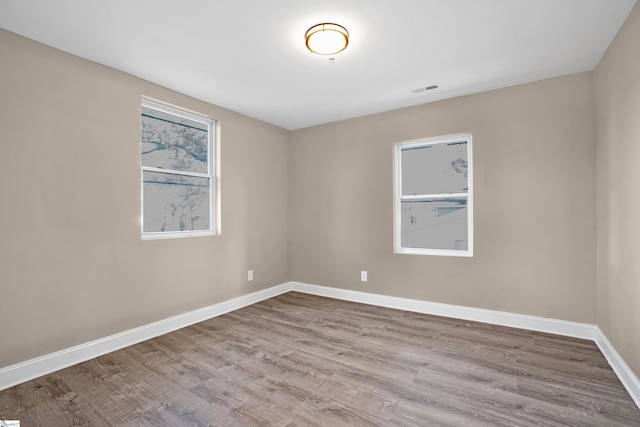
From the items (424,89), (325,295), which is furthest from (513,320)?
(424,89)

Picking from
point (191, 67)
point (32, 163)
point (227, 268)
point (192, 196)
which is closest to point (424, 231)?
point (227, 268)

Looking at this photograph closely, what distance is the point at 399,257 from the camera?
397 cm

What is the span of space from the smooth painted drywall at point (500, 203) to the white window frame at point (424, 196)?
8 centimetres

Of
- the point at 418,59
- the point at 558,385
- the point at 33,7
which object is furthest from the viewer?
the point at 418,59

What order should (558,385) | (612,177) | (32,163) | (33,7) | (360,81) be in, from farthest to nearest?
(360,81) → (612,177) → (32,163) → (558,385) → (33,7)

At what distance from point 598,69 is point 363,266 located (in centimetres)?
319

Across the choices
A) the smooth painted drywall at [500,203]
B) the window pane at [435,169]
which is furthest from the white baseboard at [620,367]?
the window pane at [435,169]

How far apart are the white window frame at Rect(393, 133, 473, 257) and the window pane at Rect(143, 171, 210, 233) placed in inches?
95.5

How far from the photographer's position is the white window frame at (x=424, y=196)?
355cm

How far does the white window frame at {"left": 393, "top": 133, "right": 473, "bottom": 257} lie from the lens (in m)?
3.55

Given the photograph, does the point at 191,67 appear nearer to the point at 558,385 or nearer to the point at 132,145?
the point at 132,145

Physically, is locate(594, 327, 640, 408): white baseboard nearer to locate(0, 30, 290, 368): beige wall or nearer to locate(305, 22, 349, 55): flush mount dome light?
locate(305, 22, 349, 55): flush mount dome light

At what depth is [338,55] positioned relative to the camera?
2.65 m

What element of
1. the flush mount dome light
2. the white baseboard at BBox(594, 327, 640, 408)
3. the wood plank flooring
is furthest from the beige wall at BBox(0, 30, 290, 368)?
the white baseboard at BBox(594, 327, 640, 408)
